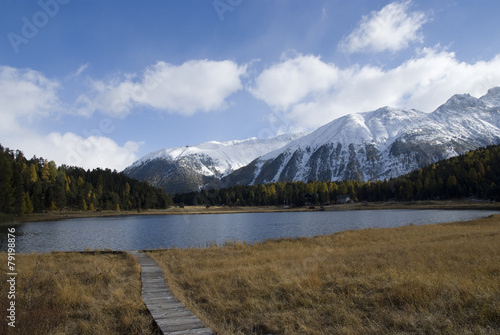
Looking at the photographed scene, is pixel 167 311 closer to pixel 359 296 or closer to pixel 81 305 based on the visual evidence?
pixel 81 305

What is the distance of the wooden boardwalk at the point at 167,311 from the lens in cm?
934

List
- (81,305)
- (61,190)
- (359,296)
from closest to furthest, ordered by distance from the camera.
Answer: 1. (359,296)
2. (81,305)
3. (61,190)

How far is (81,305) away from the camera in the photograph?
12.7 meters

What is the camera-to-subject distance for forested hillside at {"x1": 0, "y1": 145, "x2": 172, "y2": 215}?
88000 mm

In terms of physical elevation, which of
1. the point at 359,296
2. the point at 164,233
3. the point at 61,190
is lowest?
the point at 164,233

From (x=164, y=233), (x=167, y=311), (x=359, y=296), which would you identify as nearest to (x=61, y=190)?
(x=164, y=233)

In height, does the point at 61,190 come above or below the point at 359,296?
above

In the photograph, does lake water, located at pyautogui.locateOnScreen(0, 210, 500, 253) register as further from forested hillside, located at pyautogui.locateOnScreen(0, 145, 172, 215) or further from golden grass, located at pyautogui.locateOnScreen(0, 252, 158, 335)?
golden grass, located at pyautogui.locateOnScreen(0, 252, 158, 335)

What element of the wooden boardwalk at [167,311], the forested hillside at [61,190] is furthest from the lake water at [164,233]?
the wooden boardwalk at [167,311]

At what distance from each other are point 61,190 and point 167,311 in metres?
131

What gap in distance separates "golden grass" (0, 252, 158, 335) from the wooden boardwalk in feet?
1.03

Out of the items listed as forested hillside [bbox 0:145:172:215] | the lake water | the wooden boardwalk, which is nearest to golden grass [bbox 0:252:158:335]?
the wooden boardwalk

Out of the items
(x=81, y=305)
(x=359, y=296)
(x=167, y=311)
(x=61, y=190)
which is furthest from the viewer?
(x=61, y=190)

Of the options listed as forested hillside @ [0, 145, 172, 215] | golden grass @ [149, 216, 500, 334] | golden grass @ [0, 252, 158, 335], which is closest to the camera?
golden grass @ [149, 216, 500, 334]
